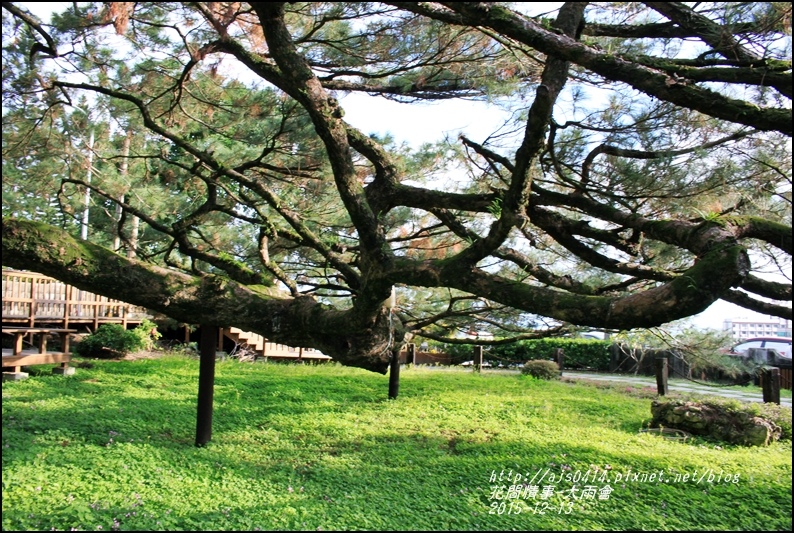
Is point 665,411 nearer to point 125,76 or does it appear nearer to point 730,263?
point 730,263

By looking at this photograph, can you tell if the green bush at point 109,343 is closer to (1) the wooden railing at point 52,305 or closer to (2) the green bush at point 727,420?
(1) the wooden railing at point 52,305

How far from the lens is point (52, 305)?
31.7 feet

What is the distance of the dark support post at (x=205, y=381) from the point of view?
4.57 meters

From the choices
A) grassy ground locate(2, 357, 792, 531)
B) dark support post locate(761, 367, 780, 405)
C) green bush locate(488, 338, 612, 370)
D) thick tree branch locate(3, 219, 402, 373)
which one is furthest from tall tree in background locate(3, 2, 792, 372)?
green bush locate(488, 338, 612, 370)

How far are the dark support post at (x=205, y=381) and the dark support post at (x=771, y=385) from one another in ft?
23.7

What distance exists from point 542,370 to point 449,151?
6.52 metres

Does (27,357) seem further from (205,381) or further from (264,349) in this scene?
(264,349)

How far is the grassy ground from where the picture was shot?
11.0ft

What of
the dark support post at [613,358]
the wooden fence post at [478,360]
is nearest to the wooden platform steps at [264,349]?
the wooden fence post at [478,360]

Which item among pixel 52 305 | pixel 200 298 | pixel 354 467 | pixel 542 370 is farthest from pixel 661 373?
pixel 52 305

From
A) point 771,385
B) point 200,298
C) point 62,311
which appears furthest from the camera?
point 62,311

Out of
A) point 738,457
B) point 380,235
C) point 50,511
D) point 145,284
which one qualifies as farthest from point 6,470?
point 738,457

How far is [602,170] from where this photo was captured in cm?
443

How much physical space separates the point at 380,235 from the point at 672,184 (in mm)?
2325
